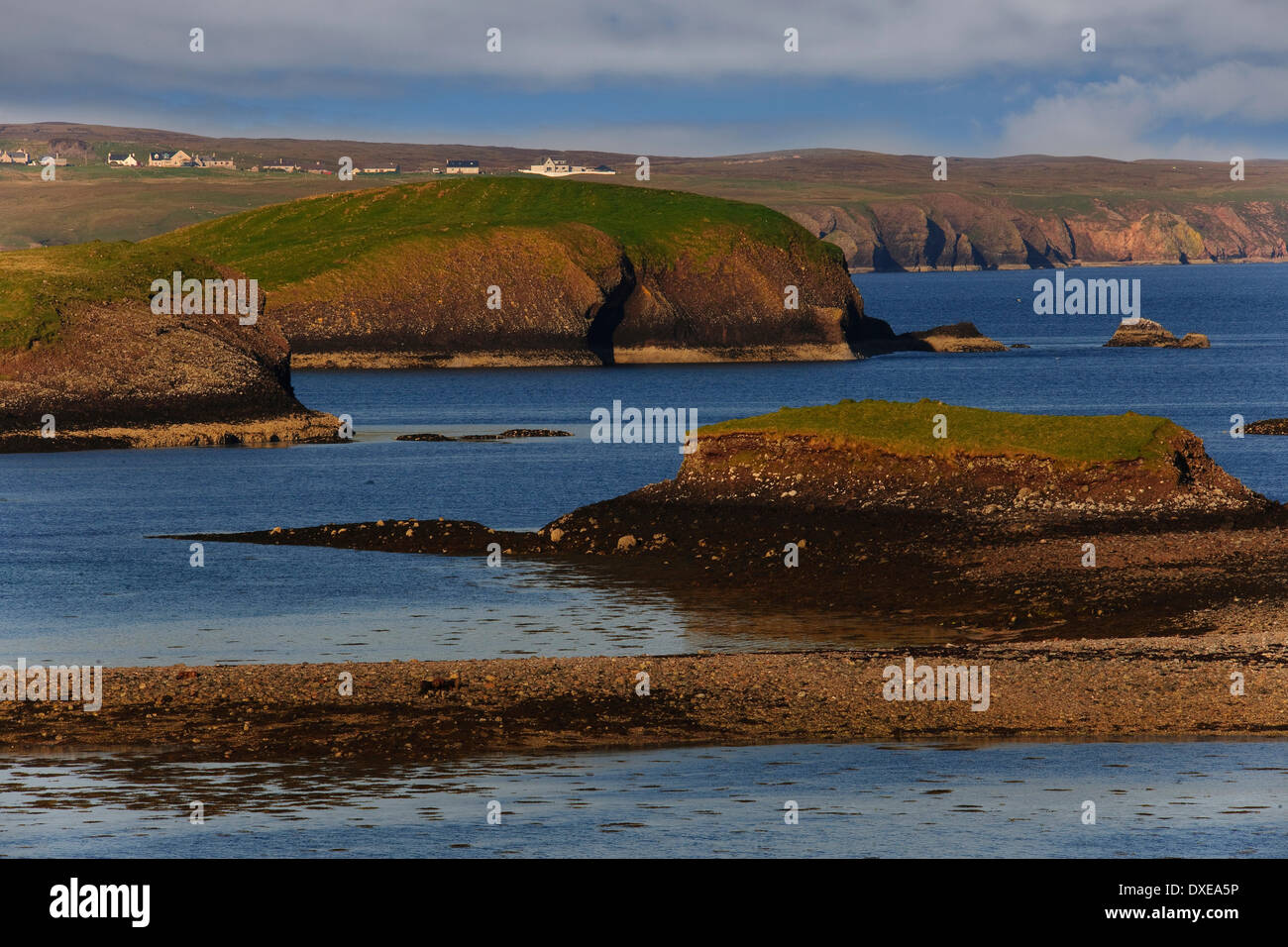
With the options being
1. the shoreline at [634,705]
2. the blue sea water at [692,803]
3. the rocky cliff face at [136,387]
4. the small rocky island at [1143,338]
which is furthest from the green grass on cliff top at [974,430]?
the small rocky island at [1143,338]

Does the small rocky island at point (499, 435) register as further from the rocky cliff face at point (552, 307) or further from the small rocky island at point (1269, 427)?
the rocky cliff face at point (552, 307)

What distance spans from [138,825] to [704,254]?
17941 cm

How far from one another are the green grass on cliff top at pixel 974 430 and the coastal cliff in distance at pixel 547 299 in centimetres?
12109

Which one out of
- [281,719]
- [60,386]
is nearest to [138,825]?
[281,719]

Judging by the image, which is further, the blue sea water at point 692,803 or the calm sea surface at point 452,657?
A: the calm sea surface at point 452,657

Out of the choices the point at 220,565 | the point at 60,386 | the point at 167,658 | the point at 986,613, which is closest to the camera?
the point at 167,658

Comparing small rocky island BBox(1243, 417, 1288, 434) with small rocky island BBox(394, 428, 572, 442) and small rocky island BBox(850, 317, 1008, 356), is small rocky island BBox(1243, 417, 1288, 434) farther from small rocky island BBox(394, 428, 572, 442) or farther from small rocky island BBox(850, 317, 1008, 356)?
small rocky island BBox(850, 317, 1008, 356)

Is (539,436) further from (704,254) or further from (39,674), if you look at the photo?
(704,254)

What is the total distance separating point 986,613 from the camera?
129ft

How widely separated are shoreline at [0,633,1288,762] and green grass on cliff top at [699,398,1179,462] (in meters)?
18.2

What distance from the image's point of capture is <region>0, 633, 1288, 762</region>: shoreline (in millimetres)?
26812

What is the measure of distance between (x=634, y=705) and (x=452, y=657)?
22.8ft

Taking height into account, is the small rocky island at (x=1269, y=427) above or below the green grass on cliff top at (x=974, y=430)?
below

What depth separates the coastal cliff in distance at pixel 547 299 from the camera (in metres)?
177
